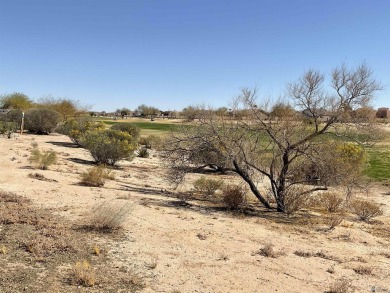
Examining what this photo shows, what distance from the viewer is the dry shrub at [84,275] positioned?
22.5 feet

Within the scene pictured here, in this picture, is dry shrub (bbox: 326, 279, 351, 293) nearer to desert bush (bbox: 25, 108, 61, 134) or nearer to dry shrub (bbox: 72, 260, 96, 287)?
dry shrub (bbox: 72, 260, 96, 287)

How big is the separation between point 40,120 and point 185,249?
37.3m

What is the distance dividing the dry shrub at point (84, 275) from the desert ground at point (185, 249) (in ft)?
0.29

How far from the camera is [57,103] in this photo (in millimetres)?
65688

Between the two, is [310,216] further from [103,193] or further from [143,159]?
[143,159]

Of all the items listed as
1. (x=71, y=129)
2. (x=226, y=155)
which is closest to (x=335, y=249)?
(x=226, y=155)

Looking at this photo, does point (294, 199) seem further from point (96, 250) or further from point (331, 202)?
point (96, 250)

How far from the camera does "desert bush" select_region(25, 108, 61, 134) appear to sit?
4284cm

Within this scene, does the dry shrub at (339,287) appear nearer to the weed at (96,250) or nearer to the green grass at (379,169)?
the weed at (96,250)

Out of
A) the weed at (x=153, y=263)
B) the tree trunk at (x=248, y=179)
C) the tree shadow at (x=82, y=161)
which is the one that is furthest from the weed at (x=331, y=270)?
the tree shadow at (x=82, y=161)

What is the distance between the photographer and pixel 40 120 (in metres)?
42.7

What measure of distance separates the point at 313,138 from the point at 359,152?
576 inches

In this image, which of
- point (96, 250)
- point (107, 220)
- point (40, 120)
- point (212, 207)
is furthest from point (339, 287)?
point (40, 120)

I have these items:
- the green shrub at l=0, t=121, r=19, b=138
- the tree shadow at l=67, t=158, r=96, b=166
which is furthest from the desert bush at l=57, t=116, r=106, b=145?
the tree shadow at l=67, t=158, r=96, b=166
